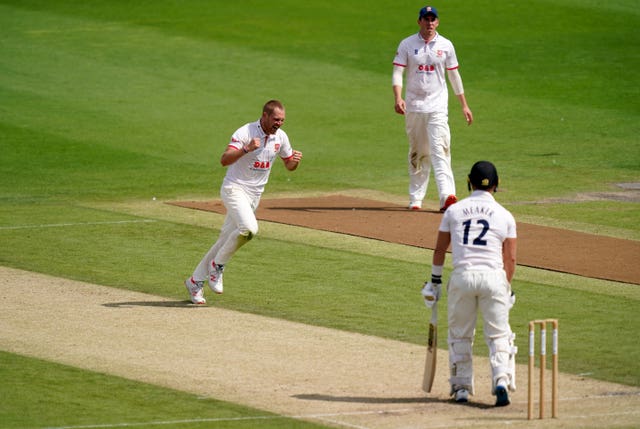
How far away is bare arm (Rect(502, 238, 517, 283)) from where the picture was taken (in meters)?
10.6

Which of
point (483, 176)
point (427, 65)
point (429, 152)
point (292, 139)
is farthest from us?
point (292, 139)

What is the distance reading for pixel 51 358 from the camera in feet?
38.4

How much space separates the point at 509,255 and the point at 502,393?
3.58 feet

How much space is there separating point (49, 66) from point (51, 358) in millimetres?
20454

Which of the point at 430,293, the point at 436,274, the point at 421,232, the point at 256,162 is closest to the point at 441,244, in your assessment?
the point at 436,274

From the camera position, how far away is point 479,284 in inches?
406

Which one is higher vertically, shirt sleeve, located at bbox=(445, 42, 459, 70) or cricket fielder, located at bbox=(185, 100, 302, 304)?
shirt sleeve, located at bbox=(445, 42, 459, 70)

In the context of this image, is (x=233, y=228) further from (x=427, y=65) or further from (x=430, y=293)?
(x=427, y=65)

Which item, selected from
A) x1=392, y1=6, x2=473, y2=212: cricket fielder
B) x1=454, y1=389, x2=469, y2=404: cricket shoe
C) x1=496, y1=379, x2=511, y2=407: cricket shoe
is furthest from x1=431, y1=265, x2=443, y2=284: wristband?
x1=392, y1=6, x2=473, y2=212: cricket fielder

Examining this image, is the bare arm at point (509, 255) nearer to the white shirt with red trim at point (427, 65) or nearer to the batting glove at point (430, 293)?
the batting glove at point (430, 293)

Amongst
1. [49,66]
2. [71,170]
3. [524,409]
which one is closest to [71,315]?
[524,409]

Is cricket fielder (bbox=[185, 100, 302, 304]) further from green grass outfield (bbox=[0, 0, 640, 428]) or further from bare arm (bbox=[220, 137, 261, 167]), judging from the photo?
green grass outfield (bbox=[0, 0, 640, 428])

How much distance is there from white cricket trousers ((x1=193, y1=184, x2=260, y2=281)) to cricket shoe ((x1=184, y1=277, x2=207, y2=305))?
0.18 feet

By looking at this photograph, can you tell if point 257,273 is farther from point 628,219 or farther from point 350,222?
point 628,219
